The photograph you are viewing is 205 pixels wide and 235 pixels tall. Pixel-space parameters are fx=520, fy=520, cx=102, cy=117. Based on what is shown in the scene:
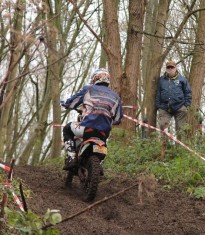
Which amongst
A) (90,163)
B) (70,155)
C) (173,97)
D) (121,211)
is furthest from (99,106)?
(173,97)

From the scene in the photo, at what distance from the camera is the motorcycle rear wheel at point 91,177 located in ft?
23.1

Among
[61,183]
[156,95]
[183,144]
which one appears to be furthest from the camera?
[156,95]

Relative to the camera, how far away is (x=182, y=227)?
6.01m

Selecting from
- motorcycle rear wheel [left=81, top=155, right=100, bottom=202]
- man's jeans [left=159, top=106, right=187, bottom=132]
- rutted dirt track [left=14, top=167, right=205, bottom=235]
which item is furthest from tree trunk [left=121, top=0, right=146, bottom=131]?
motorcycle rear wheel [left=81, top=155, right=100, bottom=202]

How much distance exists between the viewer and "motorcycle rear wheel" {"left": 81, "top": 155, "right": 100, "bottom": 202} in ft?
23.1

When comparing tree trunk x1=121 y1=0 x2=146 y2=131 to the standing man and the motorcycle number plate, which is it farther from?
the motorcycle number plate

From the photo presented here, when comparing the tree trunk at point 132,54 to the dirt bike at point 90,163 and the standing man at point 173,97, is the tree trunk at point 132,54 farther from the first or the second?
the dirt bike at point 90,163

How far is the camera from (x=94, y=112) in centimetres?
735

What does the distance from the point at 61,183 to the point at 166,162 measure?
2.14 metres

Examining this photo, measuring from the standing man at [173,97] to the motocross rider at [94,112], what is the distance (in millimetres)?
3567

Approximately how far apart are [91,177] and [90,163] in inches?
8.3

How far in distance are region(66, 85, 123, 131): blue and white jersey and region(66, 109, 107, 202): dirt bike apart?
0.79 ft

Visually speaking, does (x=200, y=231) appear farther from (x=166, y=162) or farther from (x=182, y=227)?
(x=166, y=162)

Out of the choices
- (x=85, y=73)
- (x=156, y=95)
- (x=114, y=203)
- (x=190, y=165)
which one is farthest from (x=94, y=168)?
(x=85, y=73)
